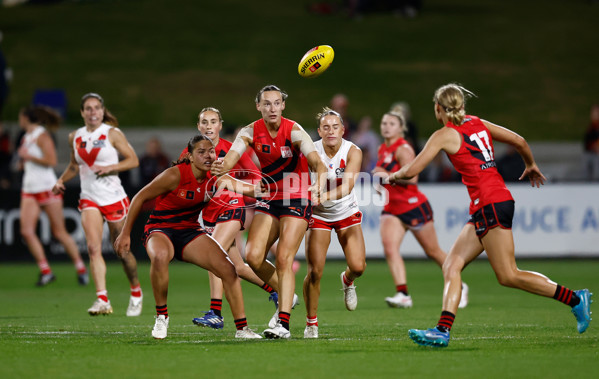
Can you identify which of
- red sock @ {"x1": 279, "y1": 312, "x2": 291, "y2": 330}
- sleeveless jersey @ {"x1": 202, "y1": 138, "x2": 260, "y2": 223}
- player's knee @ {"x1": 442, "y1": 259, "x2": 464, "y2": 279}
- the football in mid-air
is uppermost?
the football in mid-air

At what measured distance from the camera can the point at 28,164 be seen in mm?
15914

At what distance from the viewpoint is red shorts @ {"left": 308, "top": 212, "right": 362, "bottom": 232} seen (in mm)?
9766

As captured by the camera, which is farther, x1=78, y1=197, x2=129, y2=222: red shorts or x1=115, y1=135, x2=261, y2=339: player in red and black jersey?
x1=78, y1=197, x2=129, y2=222: red shorts

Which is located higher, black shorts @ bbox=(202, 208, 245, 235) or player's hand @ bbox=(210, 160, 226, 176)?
player's hand @ bbox=(210, 160, 226, 176)

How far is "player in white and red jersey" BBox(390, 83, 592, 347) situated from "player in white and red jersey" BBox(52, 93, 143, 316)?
4.72 metres

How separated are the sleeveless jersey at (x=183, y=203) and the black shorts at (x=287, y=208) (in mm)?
590

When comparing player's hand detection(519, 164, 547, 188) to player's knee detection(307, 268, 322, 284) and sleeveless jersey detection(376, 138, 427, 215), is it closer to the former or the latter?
player's knee detection(307, 268, 322, 284)

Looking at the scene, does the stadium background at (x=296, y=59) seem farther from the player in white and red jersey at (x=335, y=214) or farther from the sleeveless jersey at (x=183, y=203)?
the sleeveless jersey at (x=183, y=203)

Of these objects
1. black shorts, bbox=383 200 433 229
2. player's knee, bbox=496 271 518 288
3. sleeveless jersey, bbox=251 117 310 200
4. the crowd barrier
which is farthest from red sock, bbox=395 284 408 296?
the crowd barrier

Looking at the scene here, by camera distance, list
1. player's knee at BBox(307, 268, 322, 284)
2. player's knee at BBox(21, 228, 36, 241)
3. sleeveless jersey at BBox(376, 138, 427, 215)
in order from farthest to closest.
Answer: player's knee at BBox(21, 228, 36, 241) → sleeveless jersey at BBox(376, 138, 427, 215) → player's knee at BBox(307, 268, 322, 284)

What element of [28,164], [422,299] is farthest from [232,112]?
[422,299]

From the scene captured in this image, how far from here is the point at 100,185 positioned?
12.1 metres

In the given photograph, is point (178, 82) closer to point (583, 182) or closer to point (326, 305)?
point (583, 182)

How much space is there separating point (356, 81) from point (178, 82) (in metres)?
7.52
